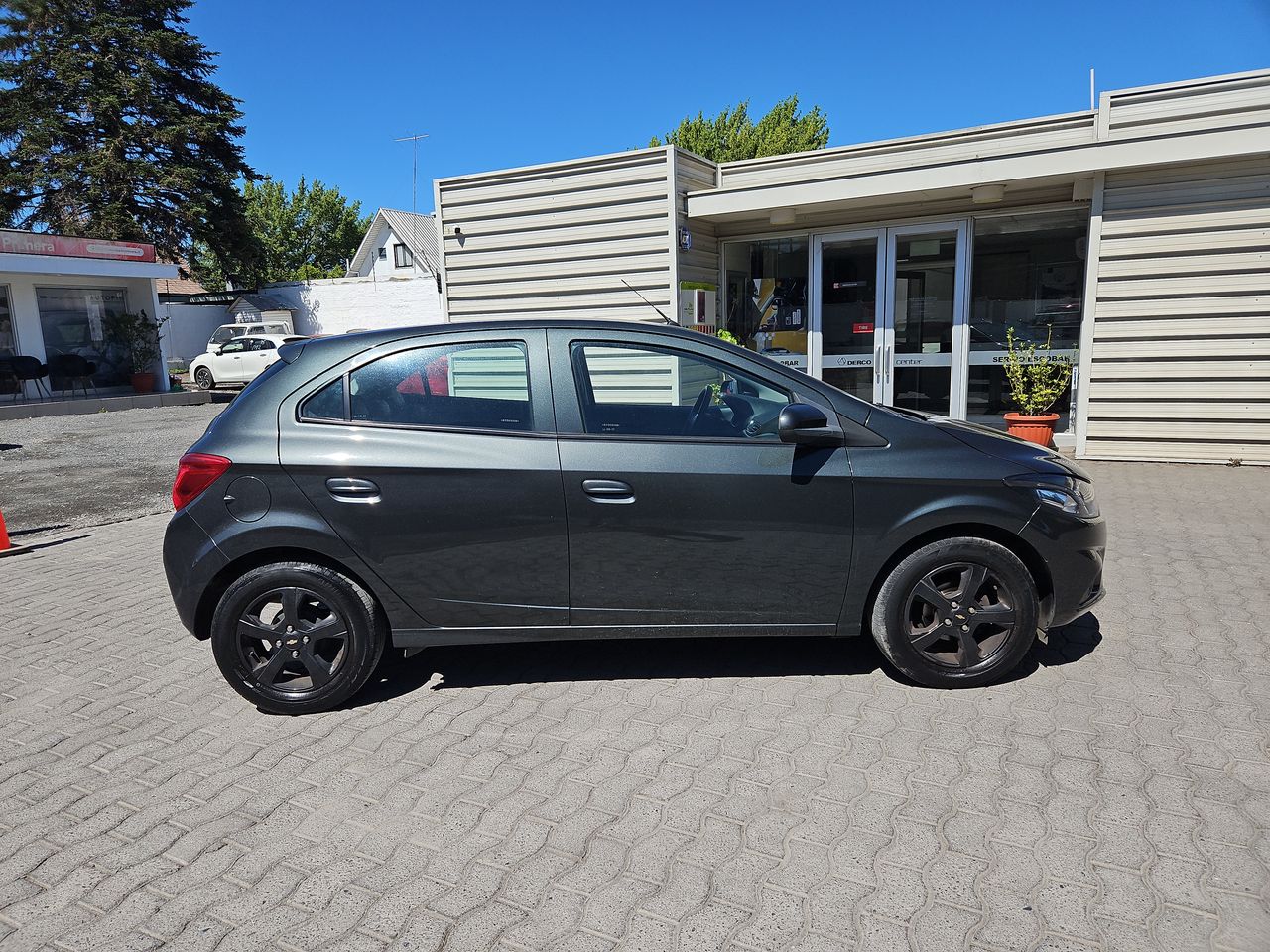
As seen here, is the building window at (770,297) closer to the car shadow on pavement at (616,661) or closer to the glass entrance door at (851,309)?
the glass entrance door at (851,309)

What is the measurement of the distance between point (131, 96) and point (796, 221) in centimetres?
3368

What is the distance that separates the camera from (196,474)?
356 centimetres

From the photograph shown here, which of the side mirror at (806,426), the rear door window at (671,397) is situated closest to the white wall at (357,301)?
the rear door window at (671,397)

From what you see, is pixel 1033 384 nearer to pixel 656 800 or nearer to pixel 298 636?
pixel 656 800

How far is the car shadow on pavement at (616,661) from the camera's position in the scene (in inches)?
157

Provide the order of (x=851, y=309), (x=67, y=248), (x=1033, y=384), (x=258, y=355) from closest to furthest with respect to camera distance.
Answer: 1. (x=1033, y=384)
2. (x=851, y=309)
3. (x=67, y=248)
4. (x=258, y=355)

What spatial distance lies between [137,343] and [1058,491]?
76.3 feet

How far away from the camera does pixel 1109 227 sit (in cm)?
848

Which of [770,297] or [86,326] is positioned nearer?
[770,297]

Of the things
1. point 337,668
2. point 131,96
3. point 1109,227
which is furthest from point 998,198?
point 131,96

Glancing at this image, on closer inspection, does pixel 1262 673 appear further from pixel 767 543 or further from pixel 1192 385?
pixel 1192 385

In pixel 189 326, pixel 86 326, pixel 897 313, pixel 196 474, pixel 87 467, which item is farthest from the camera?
pixel 189 326

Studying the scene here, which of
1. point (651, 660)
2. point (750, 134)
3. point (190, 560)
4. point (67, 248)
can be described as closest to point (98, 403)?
point (67, 248)

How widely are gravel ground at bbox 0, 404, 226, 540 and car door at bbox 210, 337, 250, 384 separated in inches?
223
